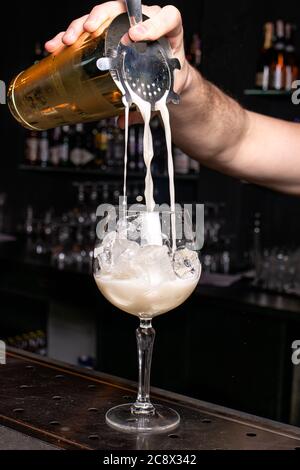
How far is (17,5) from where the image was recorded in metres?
5.09

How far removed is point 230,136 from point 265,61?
82.0 inches

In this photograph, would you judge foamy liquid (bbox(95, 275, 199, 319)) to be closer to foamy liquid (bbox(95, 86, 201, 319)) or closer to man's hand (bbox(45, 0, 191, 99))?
foamy liquid (bbox(95, 86, 201, 319))

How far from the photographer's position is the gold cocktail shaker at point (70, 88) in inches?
51.2

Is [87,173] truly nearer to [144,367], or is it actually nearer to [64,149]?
[64,149]

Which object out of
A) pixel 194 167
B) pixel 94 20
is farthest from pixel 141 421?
pixel 194 167

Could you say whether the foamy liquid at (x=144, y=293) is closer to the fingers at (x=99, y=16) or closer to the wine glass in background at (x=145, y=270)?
the wine glass in background at (x=145, y=270)

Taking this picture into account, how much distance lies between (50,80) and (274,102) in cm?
265

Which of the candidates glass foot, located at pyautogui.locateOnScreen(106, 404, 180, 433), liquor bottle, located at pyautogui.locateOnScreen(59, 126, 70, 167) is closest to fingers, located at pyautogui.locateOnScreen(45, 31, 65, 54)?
glass foot, located at pyautogui.locateOnScreen(106, 404, 180, 433)

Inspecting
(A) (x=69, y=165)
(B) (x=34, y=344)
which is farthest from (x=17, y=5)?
(B) (x=34, y=344)

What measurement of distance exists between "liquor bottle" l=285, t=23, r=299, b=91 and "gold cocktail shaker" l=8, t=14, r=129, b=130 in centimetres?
239

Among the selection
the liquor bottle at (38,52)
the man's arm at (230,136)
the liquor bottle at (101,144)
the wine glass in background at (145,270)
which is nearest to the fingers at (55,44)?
the man's arm at (230,136)

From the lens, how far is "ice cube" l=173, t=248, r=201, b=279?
123 centimetres

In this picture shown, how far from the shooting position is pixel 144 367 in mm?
1270
